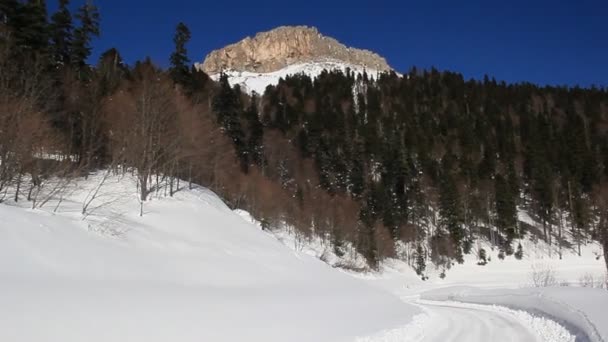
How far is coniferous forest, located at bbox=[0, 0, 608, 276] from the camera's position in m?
28.8

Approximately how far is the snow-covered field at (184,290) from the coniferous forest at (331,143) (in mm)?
3133

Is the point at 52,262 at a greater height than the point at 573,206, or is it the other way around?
the point at 573,206

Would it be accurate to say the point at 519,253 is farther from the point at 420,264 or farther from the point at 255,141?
the point at 255,141

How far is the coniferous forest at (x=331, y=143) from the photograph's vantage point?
28750 millimetres

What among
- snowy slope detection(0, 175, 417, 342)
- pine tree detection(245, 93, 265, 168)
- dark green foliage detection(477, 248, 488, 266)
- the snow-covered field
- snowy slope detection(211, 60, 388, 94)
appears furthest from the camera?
snowy slope detection(211, 60, 388, 94)

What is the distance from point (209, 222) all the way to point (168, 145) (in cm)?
804

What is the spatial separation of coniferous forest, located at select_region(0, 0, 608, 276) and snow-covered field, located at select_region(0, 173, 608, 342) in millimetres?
3133

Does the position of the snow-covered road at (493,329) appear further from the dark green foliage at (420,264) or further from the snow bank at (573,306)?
the dark green foliage at (420,264)

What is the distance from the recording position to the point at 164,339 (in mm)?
9227

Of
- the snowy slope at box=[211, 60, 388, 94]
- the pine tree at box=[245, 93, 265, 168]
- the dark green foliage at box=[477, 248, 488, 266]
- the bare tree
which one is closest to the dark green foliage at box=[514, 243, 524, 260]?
the dark green foliage at box=[477, 248, 488, 266]

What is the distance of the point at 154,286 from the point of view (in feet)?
39.3

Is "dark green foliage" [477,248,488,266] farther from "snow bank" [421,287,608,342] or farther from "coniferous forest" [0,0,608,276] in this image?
"snow bank" [421,287,608,342]

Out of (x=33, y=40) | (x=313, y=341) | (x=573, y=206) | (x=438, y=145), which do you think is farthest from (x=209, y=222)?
(x=438, y=145)

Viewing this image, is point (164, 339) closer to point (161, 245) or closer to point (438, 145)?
point (161, 245)
